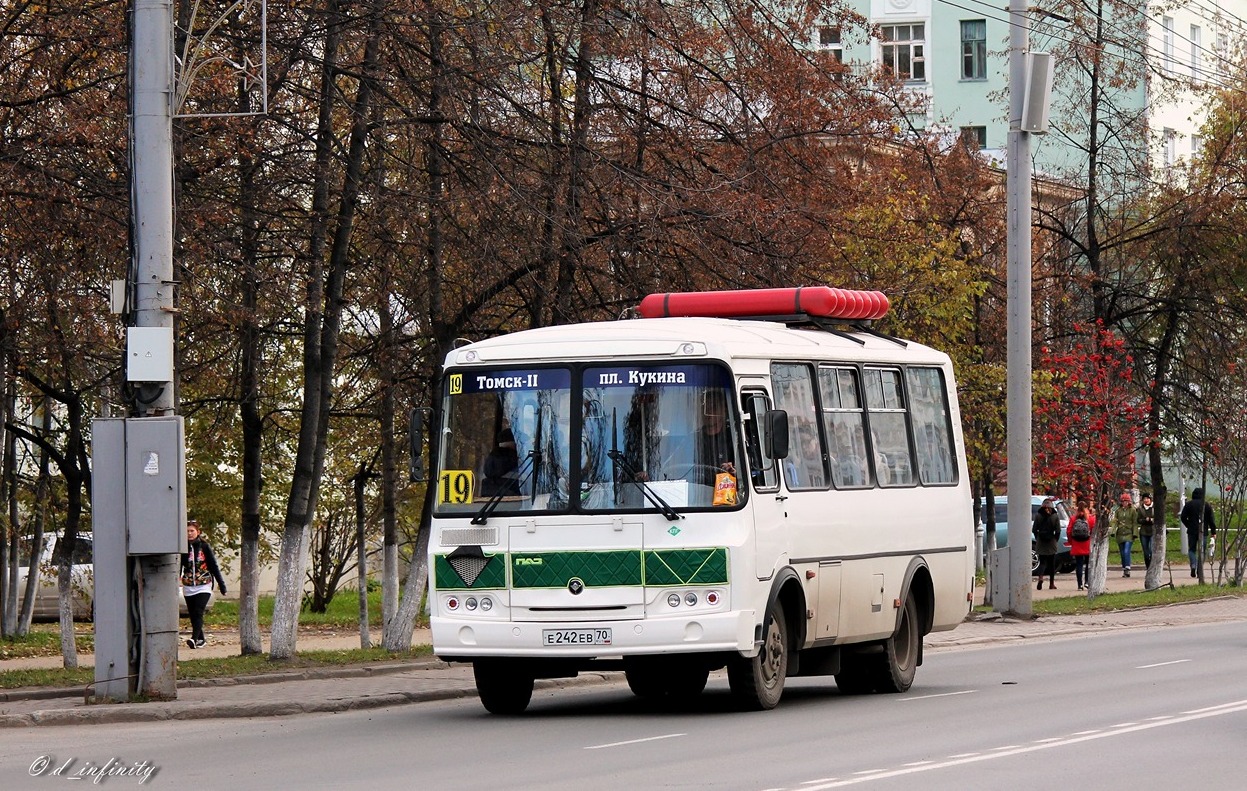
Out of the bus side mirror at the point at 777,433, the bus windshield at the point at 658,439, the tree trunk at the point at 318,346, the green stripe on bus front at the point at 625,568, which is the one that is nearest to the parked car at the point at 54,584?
the tree trunk at the point at 318,346

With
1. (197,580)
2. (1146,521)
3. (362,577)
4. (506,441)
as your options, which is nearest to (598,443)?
(506,441)

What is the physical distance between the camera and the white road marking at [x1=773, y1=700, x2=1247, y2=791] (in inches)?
433

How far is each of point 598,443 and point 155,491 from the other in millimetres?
3792

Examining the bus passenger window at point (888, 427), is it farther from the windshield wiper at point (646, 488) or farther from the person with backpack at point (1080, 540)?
the person with backpack at point (1080, 540)

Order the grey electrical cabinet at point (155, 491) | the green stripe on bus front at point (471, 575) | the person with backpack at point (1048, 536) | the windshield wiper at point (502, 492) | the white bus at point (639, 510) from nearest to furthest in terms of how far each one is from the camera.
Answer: the white bus at point (639, 510)
the green stripe on bus front at point (471, 575)
the windshield wiper at point (502, 492)
the grey electrical cabinet at point (155, 491)
the person with backpack at point (1048, 536)

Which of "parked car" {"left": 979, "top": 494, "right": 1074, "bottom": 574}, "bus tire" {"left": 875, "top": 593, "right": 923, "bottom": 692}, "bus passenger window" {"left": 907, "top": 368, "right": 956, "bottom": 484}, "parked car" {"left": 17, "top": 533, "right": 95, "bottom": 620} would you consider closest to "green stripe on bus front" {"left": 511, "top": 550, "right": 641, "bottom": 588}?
"bus tire" {"left": 875, "top": 593, "right": 923, "bottom": 692}

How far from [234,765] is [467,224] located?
989 centimetres

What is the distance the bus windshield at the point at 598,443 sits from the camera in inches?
595

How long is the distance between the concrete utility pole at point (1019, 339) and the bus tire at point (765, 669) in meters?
12.9

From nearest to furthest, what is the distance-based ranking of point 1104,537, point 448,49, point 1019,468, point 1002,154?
point 448,49 → point 1019,468 → point 1104,537 → point 1002,154

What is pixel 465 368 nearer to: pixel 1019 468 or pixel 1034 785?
pixel 1034 785

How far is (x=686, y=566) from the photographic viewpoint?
14.9 m

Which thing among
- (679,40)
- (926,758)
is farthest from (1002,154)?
(926,758)

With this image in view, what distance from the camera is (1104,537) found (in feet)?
110
